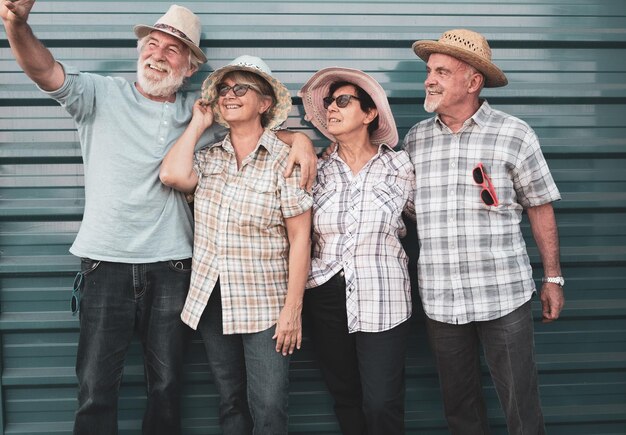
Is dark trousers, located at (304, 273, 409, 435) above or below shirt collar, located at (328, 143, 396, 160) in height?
below

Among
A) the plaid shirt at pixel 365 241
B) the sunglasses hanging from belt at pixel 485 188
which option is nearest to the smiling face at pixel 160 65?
the plaid shirt at pixel 365 241

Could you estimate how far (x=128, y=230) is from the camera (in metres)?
2.89

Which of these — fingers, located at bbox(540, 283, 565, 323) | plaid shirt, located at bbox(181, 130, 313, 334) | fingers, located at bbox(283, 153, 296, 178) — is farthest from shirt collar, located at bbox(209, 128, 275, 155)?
fingers, located at bbox(540, 283, 565, 323)

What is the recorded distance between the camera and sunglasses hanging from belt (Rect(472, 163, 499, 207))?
2895mm

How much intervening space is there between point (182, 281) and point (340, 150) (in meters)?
1.03

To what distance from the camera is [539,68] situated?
11.6ft

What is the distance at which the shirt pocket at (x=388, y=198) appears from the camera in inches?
115

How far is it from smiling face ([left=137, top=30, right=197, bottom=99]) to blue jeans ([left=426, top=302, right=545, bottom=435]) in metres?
1.76

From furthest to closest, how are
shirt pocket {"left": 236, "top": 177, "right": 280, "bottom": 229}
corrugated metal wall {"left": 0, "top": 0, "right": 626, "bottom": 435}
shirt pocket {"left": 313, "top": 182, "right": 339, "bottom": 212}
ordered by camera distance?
corrugated metal wall {"left": 0, "top": 0, "right": 626, "bottom": 435}, shirt pocket {"left": 313, "top": 182, "right": 339, "bottom": 212}, shirt pocket {"left": 236, "top": 177, "right": 280, "bottom": 229}

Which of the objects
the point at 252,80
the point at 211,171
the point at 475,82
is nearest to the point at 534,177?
the point at 475,82

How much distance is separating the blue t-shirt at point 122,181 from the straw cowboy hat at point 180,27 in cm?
36

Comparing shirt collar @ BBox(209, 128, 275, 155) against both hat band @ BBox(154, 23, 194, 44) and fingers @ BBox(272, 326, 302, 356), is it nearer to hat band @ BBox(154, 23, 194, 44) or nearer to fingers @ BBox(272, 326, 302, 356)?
hat band @ BBox(154, 23, 194, 44)

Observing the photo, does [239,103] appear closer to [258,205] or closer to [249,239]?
[258,205]

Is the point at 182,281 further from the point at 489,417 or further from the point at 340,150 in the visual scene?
the point at 489,417
